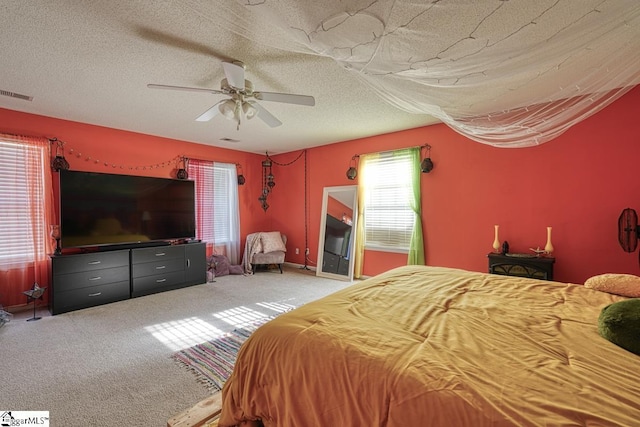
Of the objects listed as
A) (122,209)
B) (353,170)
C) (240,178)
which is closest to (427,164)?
(353,170)

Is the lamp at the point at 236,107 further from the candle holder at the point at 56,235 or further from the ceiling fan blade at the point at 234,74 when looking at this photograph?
the candle holder at the point at 56,235

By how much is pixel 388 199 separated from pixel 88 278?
164 inches

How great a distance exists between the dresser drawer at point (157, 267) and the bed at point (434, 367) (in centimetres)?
323

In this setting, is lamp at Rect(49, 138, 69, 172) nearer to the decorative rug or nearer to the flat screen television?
the flat screen television

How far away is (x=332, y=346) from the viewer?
3.53ft

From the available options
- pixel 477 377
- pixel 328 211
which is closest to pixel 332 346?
pixel 477 377

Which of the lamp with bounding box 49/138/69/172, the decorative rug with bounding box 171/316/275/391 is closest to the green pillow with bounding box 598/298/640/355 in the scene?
the decorative rug with bounding box 171/316/275/391

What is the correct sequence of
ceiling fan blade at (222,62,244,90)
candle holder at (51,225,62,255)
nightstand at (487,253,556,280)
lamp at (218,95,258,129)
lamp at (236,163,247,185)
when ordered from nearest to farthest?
ceiling fan blade at (222,62,244,90) < lamp at (218,95,258,129) < nightstand at (487,253,556,280) < candle holder at (51,225,62,255) < lamp at (236,163,247,185)

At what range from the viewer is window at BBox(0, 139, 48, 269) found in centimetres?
327

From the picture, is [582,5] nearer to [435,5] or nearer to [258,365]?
[435,5]

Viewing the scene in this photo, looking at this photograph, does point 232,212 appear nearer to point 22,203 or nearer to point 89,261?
point 89,261

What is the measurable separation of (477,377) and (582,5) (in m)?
1.43

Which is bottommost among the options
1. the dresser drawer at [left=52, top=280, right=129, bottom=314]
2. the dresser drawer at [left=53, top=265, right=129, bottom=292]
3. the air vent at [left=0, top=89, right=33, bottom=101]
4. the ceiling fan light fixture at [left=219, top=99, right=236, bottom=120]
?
the dresser drawer at [left=52, top=280, right=129, bottom=314]

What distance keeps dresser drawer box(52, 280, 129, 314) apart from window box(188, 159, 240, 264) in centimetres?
154
